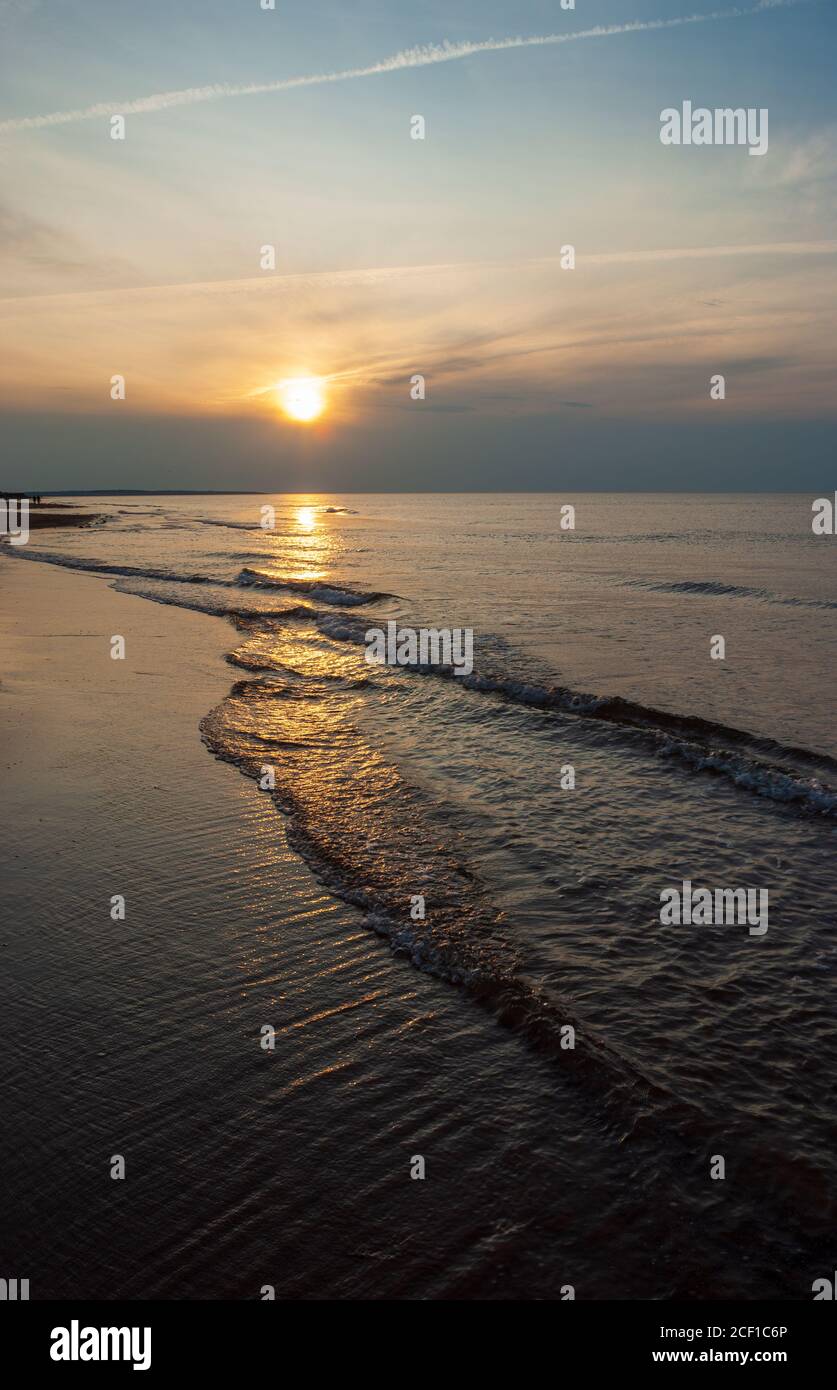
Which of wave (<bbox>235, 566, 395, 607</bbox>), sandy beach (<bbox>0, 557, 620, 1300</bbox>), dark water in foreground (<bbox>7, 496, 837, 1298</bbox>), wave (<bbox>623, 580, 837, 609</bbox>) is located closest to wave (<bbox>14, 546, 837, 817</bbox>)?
dark water in foreground (<bbox>7, 496, 837, 1298</bbox>)

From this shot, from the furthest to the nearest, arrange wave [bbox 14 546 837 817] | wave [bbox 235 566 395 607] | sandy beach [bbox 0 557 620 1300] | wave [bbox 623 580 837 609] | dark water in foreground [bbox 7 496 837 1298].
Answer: wave [bbox 235 566 395 607], wave [bbox 623 580 837 609], wave [bbox 14 546 837 817], dark water in foreground [bbox 7 496 837 1298], sandy beach [bbox 0 557 620 1300]

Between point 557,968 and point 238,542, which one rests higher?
point 238,542

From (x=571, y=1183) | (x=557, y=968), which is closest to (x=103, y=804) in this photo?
(x=557, y=968)

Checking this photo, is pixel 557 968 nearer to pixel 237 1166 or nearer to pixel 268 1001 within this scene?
pixel 268 1001

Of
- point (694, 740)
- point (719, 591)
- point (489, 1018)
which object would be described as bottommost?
point (489, 1018)

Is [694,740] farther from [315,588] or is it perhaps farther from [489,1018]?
[315,588]

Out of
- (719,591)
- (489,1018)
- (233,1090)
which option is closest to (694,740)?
(489,1018)

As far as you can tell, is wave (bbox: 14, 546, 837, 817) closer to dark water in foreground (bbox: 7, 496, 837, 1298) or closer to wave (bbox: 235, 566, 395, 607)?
dark water in foreground (bbox: 7, 496, 837, 1298)
